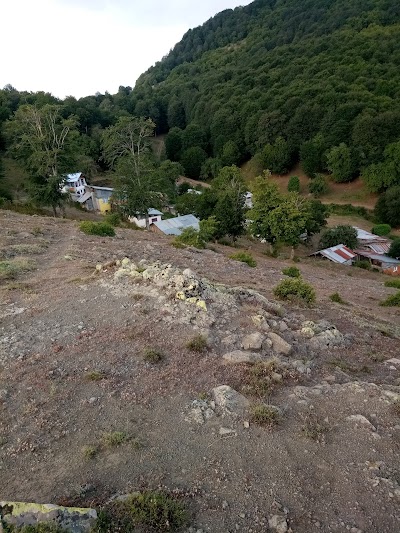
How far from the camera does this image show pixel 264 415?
24.3ft

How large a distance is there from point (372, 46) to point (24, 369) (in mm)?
105438

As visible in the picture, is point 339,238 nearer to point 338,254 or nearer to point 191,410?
point 338,254

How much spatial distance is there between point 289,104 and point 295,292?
2915 inches

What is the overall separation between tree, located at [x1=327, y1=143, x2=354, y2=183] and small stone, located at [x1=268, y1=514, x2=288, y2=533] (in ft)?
225

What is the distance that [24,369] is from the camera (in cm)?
898

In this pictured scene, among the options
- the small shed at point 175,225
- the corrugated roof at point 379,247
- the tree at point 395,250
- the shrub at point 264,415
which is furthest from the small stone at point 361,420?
the corrugated roof at point 379,247

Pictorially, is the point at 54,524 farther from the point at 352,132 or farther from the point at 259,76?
the point at 259,76

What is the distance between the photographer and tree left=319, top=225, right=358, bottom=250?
44469 mm

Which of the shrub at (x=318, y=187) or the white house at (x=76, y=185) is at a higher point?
the white house at (x=76, y=185)

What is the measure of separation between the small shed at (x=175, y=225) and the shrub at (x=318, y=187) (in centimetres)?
2853

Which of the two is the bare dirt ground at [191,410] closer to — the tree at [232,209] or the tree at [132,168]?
the tree at [132,168]

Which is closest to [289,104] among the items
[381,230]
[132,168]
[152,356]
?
[381,230]

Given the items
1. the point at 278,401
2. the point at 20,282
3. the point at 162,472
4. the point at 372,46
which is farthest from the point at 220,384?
the point at 372,46

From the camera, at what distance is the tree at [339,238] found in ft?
146
